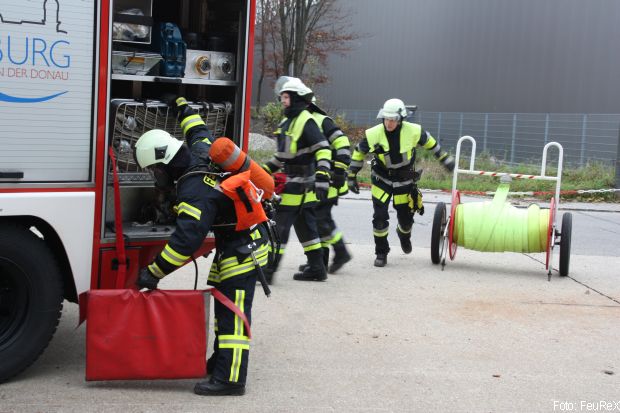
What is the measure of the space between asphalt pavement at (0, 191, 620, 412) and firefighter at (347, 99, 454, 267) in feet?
1.56

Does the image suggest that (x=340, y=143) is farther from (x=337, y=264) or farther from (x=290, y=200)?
(x=337, y=264)

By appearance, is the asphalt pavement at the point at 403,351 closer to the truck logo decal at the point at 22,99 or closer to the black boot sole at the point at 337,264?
the black boot sole at the point at 337,264

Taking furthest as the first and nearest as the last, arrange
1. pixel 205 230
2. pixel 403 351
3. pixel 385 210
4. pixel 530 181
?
pixel 530 181, pixel 385 210, pixel 403 351, pixel 205 230

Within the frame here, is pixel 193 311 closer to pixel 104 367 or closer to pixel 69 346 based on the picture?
pixel 104 367

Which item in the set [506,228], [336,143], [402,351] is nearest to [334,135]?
[336,143]

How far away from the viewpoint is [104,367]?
4.68 metres

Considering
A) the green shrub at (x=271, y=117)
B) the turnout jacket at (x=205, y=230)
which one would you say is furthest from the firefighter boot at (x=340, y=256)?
the green shrub at (x=271, y=117)

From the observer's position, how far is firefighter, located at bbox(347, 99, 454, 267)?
8.82 meters

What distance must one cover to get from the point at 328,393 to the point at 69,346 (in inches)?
69.2

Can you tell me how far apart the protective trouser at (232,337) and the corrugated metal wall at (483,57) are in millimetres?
18736

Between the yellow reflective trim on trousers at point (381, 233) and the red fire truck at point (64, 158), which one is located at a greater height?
the red fire truck at point (64, 158)

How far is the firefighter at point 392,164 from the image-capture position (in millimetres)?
8820

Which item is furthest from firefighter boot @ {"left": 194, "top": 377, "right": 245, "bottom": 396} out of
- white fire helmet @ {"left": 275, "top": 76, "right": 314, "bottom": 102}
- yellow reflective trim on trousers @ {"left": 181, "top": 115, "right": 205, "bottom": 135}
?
white fire helmet @ {"left": 275, "top": 76, "right": 314, "bottom": 102}

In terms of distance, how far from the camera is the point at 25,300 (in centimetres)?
471
